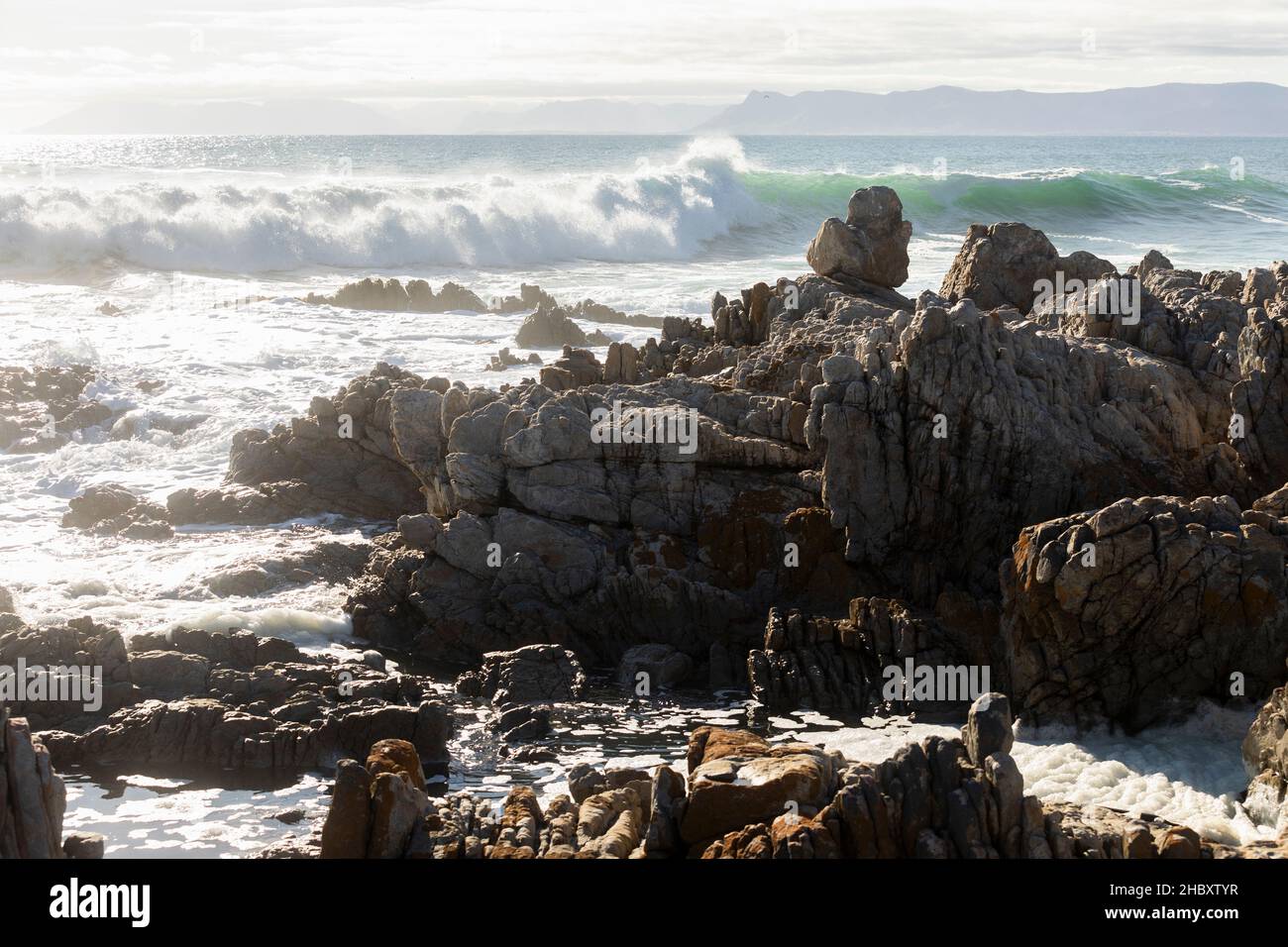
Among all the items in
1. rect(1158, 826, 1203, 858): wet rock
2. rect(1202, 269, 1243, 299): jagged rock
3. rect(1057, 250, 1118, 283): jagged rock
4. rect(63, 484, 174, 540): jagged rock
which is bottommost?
rect(1158, 826, 1203, 858): wet rock

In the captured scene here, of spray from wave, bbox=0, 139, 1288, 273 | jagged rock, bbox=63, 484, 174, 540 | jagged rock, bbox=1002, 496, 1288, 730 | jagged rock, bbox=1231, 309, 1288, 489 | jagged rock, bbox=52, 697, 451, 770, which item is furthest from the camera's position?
spray from wave, bbox=0, 139, 1288, 273

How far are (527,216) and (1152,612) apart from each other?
157 feet

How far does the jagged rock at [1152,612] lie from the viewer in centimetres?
1515

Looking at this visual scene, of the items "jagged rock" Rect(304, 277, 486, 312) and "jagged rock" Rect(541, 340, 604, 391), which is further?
"jagged rock" Rect(304, 277, 486, 312)

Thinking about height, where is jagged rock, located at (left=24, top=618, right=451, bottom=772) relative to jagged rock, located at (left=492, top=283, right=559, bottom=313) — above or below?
below

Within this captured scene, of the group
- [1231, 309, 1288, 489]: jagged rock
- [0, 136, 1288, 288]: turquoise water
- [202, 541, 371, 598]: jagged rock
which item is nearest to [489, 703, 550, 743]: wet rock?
[202, 541, 371, 598]: jagged rock

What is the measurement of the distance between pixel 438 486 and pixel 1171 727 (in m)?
10.8

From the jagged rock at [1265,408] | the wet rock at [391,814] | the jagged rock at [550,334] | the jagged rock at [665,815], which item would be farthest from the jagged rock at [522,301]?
the jagged rock at [665,815]

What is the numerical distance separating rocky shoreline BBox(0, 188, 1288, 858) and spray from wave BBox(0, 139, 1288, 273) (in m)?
32.6

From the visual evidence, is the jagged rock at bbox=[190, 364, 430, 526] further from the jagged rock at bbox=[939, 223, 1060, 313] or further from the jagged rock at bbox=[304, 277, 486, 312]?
the jagged rock at bbox=[304, 277, 486, 312]

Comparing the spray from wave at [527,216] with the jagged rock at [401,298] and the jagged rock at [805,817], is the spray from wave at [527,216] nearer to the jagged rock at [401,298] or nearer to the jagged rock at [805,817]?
the jagged rock at [401,298]

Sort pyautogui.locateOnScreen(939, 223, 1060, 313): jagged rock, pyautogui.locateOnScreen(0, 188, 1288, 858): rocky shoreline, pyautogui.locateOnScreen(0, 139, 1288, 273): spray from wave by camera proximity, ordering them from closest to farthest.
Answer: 1. pyautogui.locateOnScreen(0, 188, 1288, 858): rocky shoreline
2. pyautogui.locateOnScreen(939, 223, 1060, 313): jagged rock
3. pyautogui.locateOnScreen(0, 139, 1288, 273): spray from wave

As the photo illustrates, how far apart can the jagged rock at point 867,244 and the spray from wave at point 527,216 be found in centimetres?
3206

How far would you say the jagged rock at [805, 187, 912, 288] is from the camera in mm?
26203
